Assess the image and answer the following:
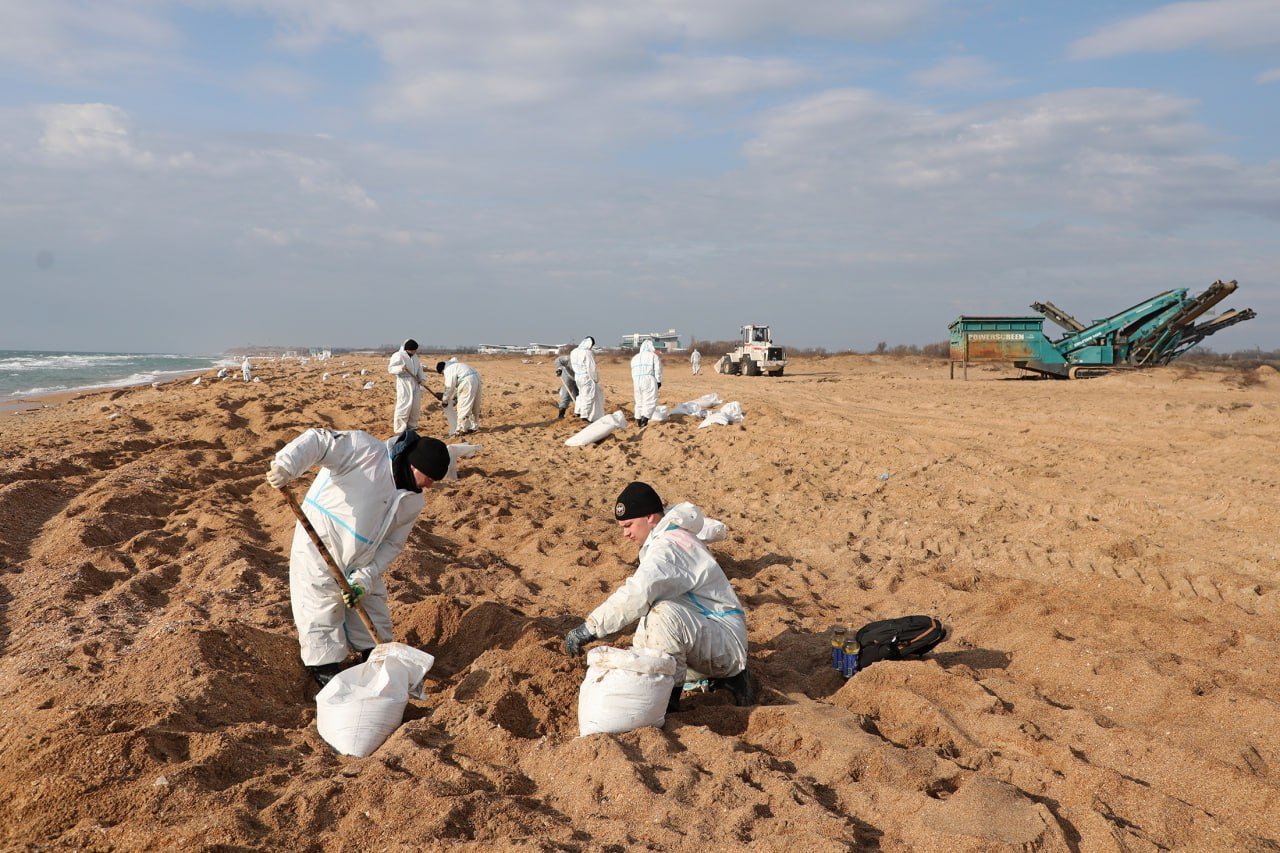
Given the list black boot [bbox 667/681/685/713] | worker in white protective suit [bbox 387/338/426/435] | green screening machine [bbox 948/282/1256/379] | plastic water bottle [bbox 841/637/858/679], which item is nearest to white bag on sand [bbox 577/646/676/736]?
black boot [bbox 667/681/685/713]

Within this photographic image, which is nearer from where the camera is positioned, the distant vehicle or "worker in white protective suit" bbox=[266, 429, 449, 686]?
"worker in white protective suit" bbox=[266, 429, 449, 686]

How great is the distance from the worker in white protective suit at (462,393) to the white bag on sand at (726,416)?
3.28 metres

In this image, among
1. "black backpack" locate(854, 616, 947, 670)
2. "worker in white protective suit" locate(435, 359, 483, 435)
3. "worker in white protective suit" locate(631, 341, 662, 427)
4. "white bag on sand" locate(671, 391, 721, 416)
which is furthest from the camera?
"white bag on sand" locate(671, 391, 721, 416)

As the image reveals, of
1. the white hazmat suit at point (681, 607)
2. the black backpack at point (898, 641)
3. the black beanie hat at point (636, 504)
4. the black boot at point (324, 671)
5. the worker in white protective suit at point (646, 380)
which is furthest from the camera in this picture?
the worker in white protective suit at point (646, 380)

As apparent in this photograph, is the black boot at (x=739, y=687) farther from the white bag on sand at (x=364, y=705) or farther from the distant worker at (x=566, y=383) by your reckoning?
the distant worker at (x=566, y=383)

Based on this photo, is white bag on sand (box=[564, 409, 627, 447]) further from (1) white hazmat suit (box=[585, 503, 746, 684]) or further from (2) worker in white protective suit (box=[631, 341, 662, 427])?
(1) white hazmat suit (box=[585, 503, 746, 684])

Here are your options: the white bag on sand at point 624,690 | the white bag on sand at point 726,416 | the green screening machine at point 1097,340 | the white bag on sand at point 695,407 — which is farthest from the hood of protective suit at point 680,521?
the green screening machine at point 1097,340

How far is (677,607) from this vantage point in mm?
3781

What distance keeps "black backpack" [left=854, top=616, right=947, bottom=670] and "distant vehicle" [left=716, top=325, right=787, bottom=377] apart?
22.4m

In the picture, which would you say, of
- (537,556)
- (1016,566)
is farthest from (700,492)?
(1016,566)

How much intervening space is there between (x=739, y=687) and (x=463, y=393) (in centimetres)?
892

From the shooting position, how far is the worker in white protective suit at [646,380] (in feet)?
41.7

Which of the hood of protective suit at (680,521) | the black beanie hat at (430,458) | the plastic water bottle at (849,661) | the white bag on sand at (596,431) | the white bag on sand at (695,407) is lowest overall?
the plastic water bottle at (849,661)

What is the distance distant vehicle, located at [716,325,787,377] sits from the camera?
2689 centimetres
